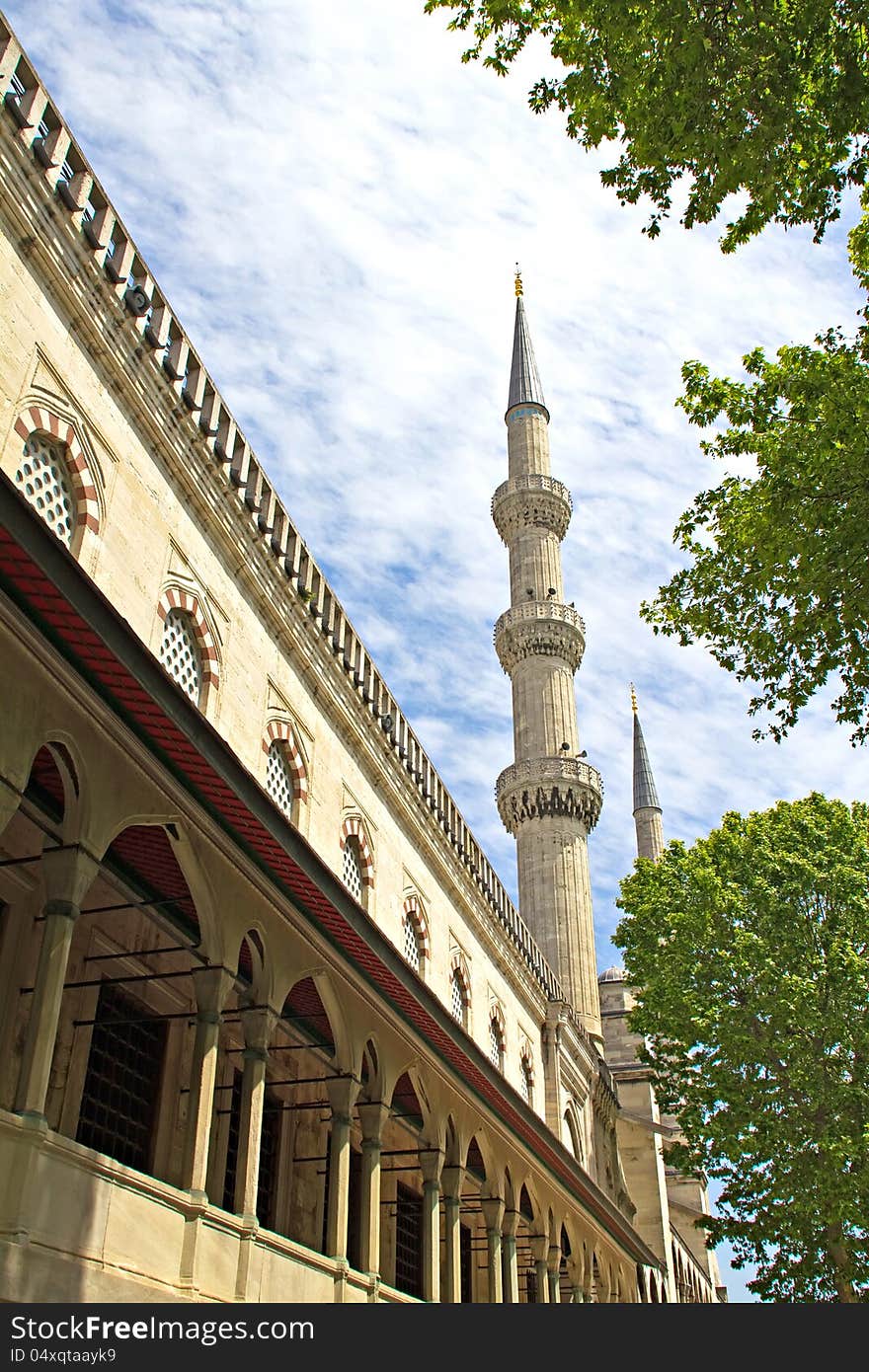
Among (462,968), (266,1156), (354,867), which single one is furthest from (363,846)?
(462,968)

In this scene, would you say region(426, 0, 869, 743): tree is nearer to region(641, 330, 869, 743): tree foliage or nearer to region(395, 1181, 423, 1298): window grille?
region(641, 330, 869, 743): tree foliage

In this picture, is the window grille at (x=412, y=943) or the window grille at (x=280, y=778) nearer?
the window grille at (x=280, y=778)

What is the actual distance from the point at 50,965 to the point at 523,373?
38275 mm

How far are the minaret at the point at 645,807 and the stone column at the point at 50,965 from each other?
51.9 metres

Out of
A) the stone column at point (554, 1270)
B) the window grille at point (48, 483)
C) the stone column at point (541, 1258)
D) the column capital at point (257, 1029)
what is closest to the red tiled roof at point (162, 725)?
the column capital at point (257, 1029)

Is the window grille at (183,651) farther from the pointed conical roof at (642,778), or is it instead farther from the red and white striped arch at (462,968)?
the pointed conical roof at (642,778)

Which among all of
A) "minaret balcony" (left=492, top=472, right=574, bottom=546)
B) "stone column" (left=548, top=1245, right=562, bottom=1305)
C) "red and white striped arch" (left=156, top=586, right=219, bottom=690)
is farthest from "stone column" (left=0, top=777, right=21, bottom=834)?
"minaret balcony" (left=492, top=472, right=574, bottom=546)

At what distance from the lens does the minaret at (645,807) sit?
58938 millimetres

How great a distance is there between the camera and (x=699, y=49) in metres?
9.26

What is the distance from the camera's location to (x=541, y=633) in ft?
115

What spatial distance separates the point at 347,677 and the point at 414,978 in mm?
5566

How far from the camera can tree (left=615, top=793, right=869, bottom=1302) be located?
1891 cm

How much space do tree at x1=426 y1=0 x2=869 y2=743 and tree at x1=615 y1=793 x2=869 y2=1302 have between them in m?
9.23
